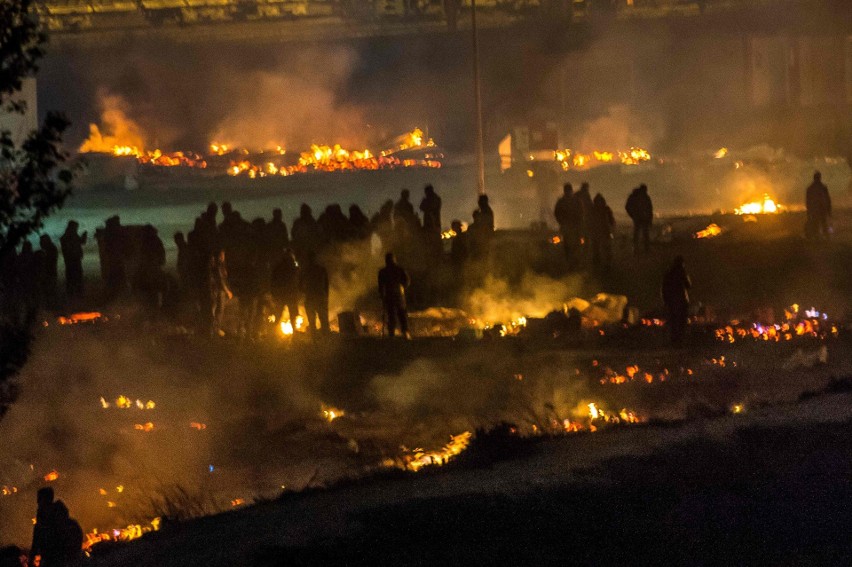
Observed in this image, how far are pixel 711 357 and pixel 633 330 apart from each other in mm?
1237

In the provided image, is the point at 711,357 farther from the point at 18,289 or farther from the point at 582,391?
the point at 18,289

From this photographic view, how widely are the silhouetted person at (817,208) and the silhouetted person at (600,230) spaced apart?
4.03 m

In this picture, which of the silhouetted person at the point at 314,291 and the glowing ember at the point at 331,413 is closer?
the glowing ember at the point at 331,413

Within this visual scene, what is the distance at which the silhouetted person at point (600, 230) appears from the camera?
63.8 feet

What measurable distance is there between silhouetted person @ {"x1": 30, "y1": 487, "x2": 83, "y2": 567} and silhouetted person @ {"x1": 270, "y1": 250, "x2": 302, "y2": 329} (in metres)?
7.35

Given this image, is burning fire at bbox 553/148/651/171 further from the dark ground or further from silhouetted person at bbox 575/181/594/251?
the dark ground

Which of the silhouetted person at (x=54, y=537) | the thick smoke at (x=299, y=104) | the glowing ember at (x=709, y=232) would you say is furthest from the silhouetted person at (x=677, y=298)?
the thick smoke at (x=299, y=104)

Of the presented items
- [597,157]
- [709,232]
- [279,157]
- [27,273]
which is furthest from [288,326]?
[279,157]

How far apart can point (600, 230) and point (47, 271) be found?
9.57 m

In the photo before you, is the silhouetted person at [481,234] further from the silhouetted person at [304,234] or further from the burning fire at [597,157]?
the burning fire at [597,157]

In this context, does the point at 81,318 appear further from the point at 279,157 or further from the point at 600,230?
the point at 279,157

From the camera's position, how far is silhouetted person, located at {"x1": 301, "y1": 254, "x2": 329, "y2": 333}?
15.8 m

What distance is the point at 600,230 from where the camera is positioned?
19.6m

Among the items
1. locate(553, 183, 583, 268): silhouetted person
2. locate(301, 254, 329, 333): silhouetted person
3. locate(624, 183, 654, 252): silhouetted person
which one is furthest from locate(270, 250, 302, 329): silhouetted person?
locate(624, 183, 654, 252): silhouetted person
